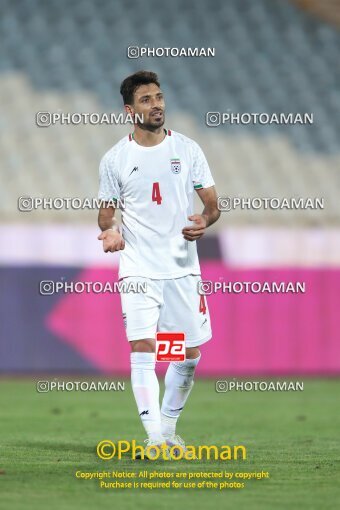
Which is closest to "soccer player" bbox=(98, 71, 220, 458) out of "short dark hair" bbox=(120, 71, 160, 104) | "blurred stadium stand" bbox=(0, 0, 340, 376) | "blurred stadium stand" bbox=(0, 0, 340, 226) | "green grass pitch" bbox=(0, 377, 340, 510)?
"short dark hair" bbox=(120, 71, 160, 104)

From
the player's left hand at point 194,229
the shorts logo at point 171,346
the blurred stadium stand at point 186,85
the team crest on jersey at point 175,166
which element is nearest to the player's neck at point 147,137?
the team crest on jersey at point 175,166

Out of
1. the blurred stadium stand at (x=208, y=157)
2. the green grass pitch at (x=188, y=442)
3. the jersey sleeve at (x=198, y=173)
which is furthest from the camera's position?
the blurred stadium stand at (x=208, y=157)

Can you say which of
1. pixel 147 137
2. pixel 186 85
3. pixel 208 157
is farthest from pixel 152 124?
pixel 186 85

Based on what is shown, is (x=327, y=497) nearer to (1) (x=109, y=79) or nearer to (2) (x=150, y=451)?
(2) (x=150, y=451)

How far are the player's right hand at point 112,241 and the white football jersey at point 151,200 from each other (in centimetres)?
21

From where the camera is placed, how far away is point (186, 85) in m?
17.1

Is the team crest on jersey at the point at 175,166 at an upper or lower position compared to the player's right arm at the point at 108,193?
upper

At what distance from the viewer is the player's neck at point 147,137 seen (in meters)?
6.84

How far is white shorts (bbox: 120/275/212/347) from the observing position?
6664 mm

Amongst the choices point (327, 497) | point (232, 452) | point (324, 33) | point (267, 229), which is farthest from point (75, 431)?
point (324, 33)

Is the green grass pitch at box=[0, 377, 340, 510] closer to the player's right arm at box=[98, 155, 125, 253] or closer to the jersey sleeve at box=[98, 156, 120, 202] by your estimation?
the player's right arm at box=[98, 155, 125, 253]

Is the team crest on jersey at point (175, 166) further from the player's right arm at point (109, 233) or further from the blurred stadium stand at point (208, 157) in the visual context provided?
the blurred stadium stand at point (208, 157)

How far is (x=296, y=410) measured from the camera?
1023 cm

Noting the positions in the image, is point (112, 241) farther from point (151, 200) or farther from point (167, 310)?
point (167, 310)
